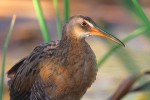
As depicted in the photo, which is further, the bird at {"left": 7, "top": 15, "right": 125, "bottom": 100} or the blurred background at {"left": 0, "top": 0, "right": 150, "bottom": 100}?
the blurred background at {"left": 0, "top": 0, "right": 150, "bottom": 100}

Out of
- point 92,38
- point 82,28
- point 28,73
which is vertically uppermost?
point 92,38

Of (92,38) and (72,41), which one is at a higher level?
(92,38)

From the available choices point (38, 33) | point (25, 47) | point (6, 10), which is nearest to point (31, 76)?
point (25, 47)

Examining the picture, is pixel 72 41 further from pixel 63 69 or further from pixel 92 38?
pixel 92 38

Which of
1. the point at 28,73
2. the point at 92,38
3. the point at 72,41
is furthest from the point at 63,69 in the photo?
the point at 92,38

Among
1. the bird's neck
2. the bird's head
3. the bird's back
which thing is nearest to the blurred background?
the bird's back

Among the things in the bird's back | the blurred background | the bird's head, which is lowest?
the bird's head

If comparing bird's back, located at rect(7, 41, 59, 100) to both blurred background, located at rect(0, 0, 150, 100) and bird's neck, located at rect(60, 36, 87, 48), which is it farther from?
blurred background, located at rect(0, 0, 150, 100)

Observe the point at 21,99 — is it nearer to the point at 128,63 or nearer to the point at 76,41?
the point at 76,41
